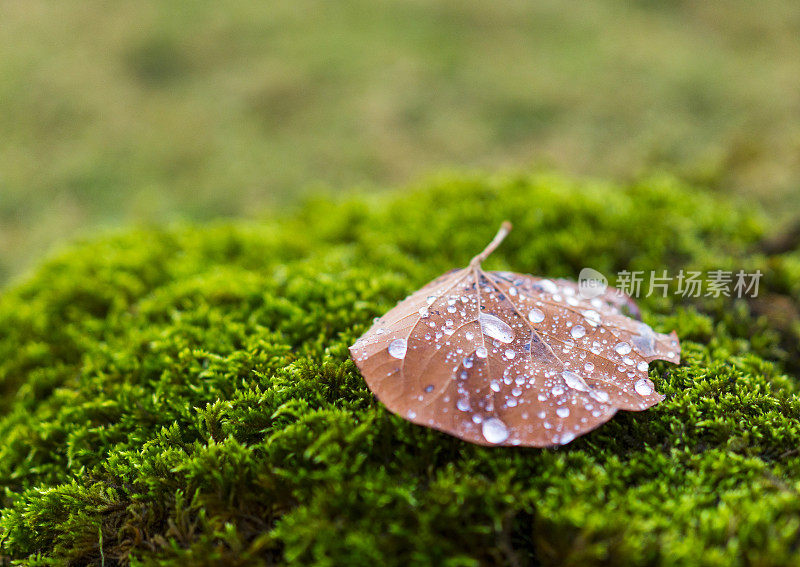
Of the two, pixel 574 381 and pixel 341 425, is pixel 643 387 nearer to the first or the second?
pixel 574 381

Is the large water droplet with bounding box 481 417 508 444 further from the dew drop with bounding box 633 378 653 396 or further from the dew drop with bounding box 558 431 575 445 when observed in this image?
the dew drop with bounding box 633 378 653 396

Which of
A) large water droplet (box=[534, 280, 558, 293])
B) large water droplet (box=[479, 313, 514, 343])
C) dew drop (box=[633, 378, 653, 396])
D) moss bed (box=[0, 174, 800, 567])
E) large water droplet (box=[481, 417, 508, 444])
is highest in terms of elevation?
large water droplet (box=[479, 313, 514, 343])

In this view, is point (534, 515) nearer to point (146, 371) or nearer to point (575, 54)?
point (146, 371)

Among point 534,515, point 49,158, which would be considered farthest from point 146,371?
point 49,158

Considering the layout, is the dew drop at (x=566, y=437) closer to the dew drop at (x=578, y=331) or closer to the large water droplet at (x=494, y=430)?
the large water droplet at (x=494, y=430)

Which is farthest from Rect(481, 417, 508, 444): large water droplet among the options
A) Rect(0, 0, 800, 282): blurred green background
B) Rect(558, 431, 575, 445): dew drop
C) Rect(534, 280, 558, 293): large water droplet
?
Rect(0, 0, 800, 282): blurred green background

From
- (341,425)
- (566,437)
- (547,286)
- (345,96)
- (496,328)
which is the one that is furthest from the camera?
(345,96)

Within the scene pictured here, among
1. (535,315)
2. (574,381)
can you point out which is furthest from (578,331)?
(574,381)

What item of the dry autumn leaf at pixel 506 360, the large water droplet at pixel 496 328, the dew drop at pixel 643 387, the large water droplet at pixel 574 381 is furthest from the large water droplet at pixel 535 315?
the dew drop at pixel 643 387
